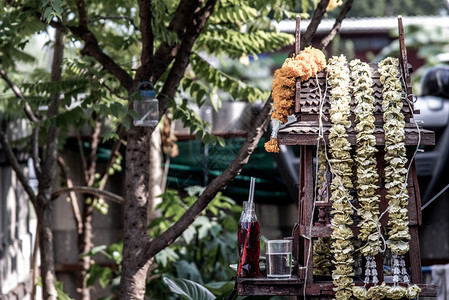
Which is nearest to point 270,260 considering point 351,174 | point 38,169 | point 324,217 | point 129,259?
point 324,217

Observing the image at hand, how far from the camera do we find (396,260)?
10.2 ft

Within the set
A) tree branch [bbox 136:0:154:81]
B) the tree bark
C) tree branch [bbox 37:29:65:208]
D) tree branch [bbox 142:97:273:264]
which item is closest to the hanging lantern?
tree branch [bbox 136:0:154:81]

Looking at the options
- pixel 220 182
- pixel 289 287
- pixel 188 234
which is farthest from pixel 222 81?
pixel 289 287

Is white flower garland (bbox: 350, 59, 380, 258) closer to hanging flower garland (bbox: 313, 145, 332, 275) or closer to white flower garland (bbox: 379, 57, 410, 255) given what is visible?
white flower garland (bbox: 379, 57, 410, 255)

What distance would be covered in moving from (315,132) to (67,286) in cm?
657

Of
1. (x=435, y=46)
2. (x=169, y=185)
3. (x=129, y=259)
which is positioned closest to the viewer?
(x=129, y=259)

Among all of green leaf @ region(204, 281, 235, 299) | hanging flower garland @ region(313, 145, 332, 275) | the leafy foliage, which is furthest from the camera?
the leafy foliage

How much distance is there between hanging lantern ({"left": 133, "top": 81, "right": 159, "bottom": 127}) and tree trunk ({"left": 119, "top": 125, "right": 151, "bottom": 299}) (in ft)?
0.50

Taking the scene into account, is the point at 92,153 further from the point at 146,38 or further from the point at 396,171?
the point at 396,171

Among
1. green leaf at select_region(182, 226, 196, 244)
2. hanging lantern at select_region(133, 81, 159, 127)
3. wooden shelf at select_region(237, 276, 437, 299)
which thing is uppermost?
hanging lantern at select_region(133, 81, 159, 127)

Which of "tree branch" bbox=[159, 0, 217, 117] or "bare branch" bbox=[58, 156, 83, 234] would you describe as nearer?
"tree branch" bbox=[159, 0, 217, 117]

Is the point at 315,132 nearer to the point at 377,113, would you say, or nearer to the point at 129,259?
the point at 377,113

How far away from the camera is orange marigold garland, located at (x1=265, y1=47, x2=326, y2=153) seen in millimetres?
3246

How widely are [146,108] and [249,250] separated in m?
1.47
